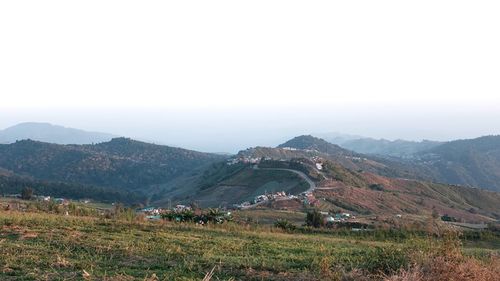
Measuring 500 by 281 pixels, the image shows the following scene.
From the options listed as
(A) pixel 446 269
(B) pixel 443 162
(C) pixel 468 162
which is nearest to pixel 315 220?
(A) pixel 446 269

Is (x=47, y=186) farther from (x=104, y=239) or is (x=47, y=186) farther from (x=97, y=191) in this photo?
(x=104, y=239)

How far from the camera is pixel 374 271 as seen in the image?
771 cm

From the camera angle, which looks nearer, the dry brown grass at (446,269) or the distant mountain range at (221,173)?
the dry brown grass at (446,269)

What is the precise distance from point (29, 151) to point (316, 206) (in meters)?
75.7

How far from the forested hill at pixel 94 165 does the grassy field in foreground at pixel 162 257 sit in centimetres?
8540

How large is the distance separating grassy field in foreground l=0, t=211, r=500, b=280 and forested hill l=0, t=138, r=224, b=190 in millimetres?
85398

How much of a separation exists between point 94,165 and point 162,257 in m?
97.8

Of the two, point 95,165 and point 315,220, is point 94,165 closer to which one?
point 95,165

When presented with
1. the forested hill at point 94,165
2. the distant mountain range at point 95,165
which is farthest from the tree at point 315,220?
the forested hill at point 94,165

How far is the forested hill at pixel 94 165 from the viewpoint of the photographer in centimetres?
9780

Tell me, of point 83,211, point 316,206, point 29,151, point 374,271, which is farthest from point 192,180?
point 374,271

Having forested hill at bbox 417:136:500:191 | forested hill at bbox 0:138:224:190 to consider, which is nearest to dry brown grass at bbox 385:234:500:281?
forested hill at bbox 0:138:224:190

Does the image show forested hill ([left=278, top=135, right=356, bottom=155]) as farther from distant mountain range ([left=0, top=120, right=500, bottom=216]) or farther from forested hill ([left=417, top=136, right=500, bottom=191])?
forested hill ([left=417, top=136, right=500, bottom=191])

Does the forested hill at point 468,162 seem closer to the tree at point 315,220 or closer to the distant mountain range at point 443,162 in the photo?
the distant mountain range at point 443,162
